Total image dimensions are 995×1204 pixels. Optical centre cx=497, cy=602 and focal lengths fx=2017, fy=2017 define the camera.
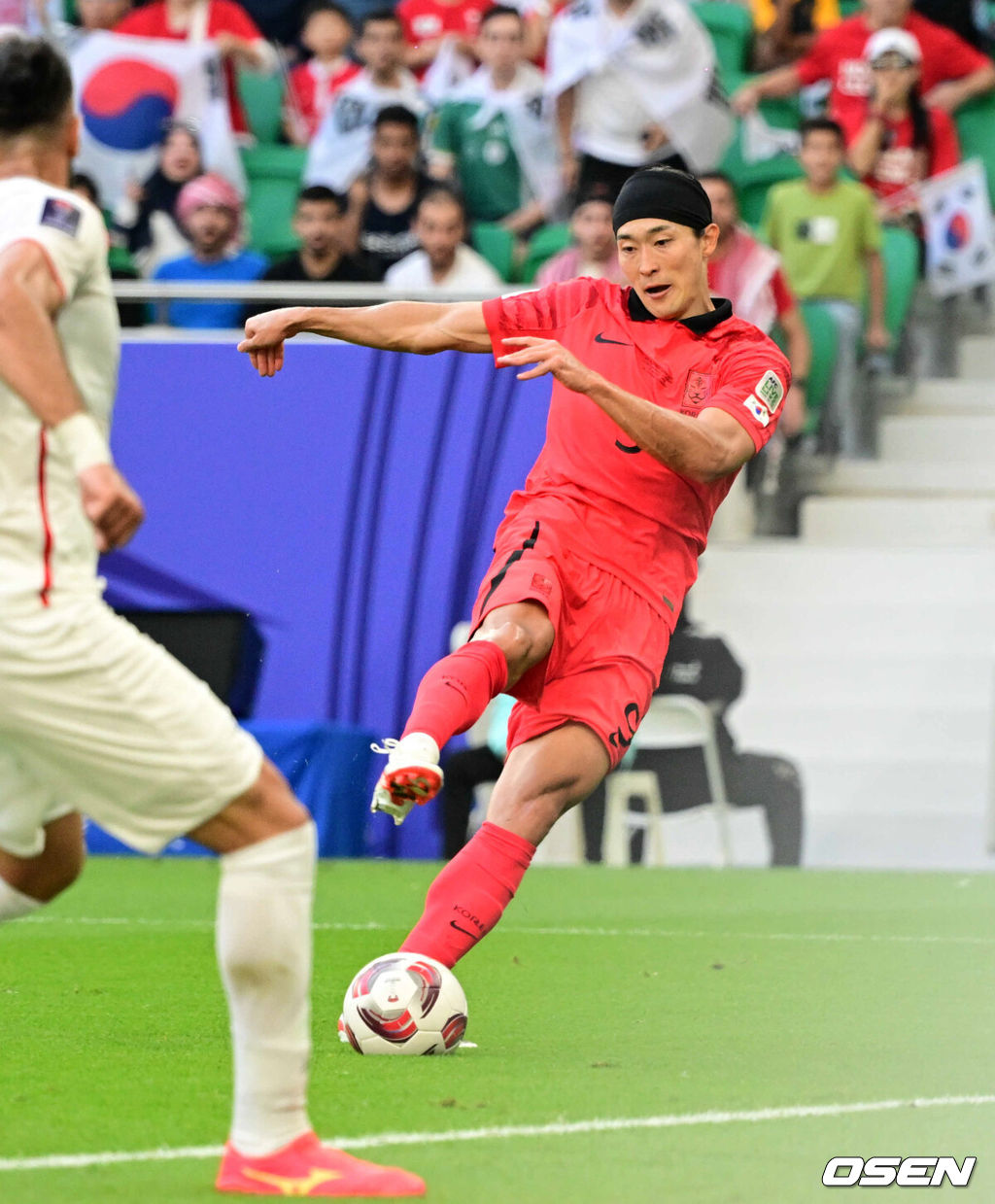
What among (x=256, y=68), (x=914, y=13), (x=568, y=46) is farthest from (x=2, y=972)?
(x=914, y=13)

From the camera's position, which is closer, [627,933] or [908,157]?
[627,933]

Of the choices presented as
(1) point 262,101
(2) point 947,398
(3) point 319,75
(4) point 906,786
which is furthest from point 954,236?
(1) point 262,101

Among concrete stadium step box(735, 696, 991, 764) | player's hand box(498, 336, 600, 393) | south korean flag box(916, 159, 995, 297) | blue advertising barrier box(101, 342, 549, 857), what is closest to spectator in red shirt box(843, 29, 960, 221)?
south korean flag box(916, 159, 995, 297)

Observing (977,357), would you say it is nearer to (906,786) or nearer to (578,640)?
(906,786)

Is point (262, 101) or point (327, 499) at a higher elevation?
point (262, 101)

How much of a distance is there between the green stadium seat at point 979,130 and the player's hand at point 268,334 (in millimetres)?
9238

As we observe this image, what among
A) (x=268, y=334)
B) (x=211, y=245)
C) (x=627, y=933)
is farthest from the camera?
(x=211, y=245)

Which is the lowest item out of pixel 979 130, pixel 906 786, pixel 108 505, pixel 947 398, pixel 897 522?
pixel 906 786

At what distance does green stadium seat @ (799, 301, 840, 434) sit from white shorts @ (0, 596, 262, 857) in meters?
8.66

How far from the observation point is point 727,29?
542 inches

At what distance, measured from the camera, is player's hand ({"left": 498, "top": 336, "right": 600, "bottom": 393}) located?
4605 millimetres

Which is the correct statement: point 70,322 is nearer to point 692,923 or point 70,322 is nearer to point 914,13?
point 692,923

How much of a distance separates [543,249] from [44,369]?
9.19 meters

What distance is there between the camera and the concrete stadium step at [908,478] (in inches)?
483
